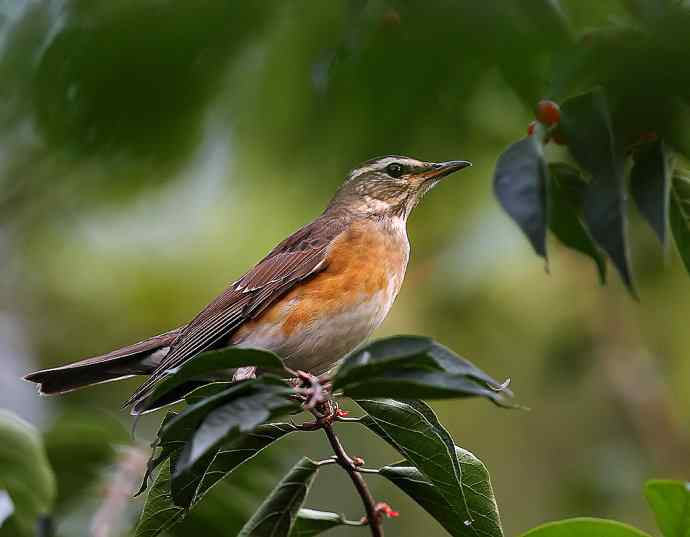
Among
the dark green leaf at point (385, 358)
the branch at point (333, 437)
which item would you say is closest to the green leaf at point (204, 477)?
the branch at point (333, 437)

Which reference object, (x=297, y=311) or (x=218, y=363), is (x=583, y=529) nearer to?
(x=218, y=363)

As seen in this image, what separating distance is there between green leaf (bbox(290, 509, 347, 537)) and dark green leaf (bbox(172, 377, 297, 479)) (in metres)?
0.76

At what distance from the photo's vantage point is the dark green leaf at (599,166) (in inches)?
66.9

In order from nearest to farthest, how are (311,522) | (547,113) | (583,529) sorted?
(547,113) → (583,529) → (311,522)

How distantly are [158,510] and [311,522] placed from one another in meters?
0.43

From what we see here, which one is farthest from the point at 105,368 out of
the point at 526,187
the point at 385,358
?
the point at 526,187

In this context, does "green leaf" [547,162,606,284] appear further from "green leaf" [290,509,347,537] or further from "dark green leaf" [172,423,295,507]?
"green leaf" [290,509,347,537]

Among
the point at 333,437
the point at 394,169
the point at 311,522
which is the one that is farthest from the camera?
the point at 394,169

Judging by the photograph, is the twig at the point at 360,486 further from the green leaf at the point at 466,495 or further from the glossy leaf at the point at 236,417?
the glossy leaf at the point at 236,417

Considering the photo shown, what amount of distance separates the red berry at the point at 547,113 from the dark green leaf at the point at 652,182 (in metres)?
0.19

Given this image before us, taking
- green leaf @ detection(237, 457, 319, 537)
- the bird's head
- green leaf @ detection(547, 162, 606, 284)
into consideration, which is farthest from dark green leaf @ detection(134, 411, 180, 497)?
the bird's head

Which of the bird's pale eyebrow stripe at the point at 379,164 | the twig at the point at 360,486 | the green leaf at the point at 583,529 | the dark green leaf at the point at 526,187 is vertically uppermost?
the dark green leaf at the point at 526,187

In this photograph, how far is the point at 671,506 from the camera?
2121 mm

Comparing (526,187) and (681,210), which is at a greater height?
(526,187)
